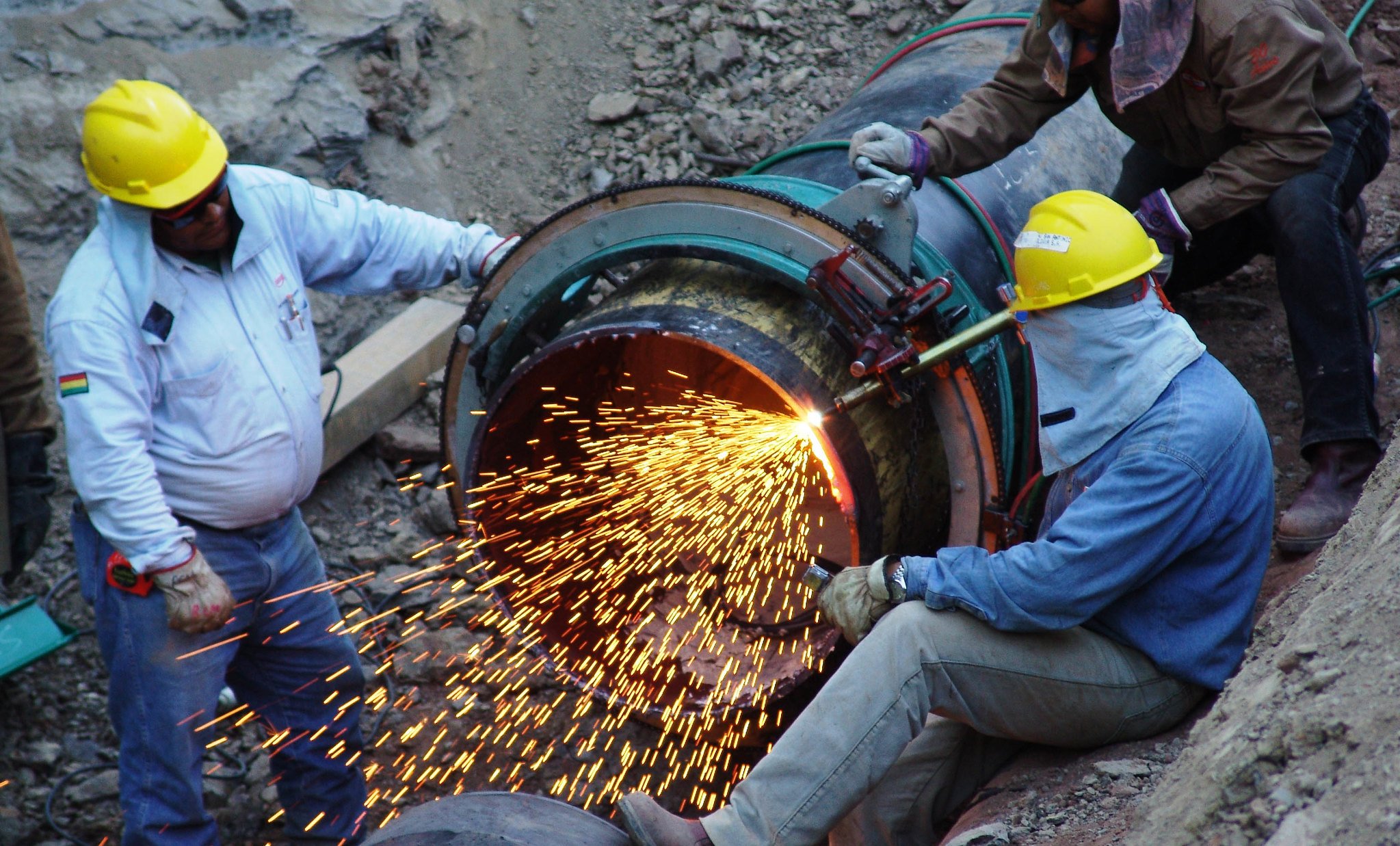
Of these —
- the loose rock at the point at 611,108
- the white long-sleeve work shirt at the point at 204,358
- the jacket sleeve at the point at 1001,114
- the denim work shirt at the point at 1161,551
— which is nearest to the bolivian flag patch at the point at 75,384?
the white long-sleeve work shirt at the point at 204,358

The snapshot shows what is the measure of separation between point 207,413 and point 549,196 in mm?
2773

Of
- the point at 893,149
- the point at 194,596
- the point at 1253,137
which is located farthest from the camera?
the point at 893,149

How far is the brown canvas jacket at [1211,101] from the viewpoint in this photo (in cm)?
273

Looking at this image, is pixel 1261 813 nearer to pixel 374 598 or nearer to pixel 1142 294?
pixel 1142 294

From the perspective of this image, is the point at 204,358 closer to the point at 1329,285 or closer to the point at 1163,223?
the point at 1163,223

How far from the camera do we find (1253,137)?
9.39 feet

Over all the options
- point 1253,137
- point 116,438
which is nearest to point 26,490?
point 116,438

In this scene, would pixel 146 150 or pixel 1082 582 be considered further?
pixel 146 150

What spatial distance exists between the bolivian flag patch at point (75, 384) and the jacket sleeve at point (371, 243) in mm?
644

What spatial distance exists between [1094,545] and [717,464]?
4.50ft

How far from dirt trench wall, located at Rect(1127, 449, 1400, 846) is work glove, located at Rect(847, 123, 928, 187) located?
1411 millimetres

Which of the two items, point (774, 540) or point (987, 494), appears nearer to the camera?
point (987, 494)

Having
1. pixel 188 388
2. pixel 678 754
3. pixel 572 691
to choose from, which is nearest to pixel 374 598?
pixel 572 691

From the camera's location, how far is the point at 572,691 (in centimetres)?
386
